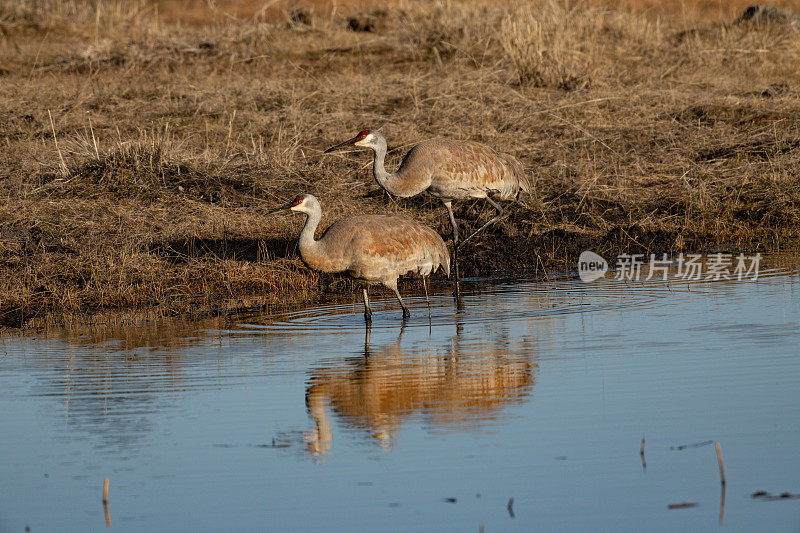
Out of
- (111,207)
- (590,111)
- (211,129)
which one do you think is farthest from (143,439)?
(590,111)

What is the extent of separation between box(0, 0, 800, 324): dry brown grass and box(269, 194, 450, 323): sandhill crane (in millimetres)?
1155

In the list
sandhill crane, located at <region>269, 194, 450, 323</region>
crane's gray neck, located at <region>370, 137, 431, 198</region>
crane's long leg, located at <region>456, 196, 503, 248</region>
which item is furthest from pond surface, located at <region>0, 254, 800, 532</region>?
crane's long leg, located at <region>456, 196, 503, 248</region>

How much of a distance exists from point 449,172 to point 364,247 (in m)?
2.29

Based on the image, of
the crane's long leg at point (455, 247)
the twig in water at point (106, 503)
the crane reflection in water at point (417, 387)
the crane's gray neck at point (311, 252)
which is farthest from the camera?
the crane's long leg at point (455, 247)

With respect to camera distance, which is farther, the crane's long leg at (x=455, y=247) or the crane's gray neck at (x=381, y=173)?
the crane's gray neck at (x=381, y=173)

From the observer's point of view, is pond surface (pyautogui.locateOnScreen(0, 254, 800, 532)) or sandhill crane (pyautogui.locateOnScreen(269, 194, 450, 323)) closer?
pond surface (pyautogui.locateOnScreen(0, 254, 800, 532))

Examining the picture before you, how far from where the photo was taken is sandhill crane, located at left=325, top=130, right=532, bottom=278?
10.5 m

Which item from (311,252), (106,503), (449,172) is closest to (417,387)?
(106,503)

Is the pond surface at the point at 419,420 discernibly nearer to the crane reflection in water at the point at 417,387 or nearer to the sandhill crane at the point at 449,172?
the crane reflection in water at the point at 417,387

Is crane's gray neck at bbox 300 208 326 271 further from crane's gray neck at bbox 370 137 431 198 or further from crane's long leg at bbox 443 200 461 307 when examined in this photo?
crane's gray neck at bbox 370 137 431 198

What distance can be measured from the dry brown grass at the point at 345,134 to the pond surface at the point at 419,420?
2.05 m

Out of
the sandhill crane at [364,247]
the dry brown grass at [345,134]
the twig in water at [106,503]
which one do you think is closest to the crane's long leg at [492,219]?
the dry brown grass at [345,134]

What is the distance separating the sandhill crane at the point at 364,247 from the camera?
8.60 m

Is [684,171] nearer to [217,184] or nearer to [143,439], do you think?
[217,184]
